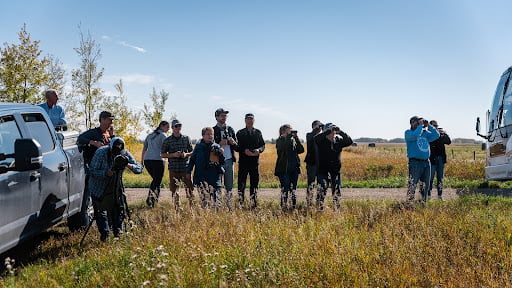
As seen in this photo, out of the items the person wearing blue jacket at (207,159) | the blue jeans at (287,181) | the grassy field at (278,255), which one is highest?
the person wearing blue jacket at (207,159)

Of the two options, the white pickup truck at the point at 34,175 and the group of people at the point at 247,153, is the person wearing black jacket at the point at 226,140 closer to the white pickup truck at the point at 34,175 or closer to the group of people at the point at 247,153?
the group of people at the point at 247,153

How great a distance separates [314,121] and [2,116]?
6555 millimetres

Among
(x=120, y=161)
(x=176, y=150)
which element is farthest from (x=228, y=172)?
(x=120, y=161)

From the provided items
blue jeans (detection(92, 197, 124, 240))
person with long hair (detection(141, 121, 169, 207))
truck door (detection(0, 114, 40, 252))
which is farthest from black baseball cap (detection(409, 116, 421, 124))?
truck door (detection(0, 114, 40, 252))

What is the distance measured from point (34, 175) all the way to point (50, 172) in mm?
519

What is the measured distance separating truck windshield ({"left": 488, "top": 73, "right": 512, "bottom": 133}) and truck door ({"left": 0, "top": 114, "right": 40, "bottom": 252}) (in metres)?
9.26

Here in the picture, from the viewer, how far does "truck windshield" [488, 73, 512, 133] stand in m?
9.81

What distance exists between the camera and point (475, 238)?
228 inches

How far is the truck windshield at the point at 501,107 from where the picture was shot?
9.81m

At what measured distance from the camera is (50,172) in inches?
215

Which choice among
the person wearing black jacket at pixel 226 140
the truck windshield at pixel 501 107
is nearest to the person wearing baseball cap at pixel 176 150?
the person wearing black jacket at pixel 226 140

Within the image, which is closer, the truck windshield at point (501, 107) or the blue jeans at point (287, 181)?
the blue jeans at point (287, 181)

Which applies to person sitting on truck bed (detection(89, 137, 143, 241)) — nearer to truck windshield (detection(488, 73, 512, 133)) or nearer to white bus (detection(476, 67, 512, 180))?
white bus (detection(476, 67, 512, 180))

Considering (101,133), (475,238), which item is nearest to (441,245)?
(475,238)
